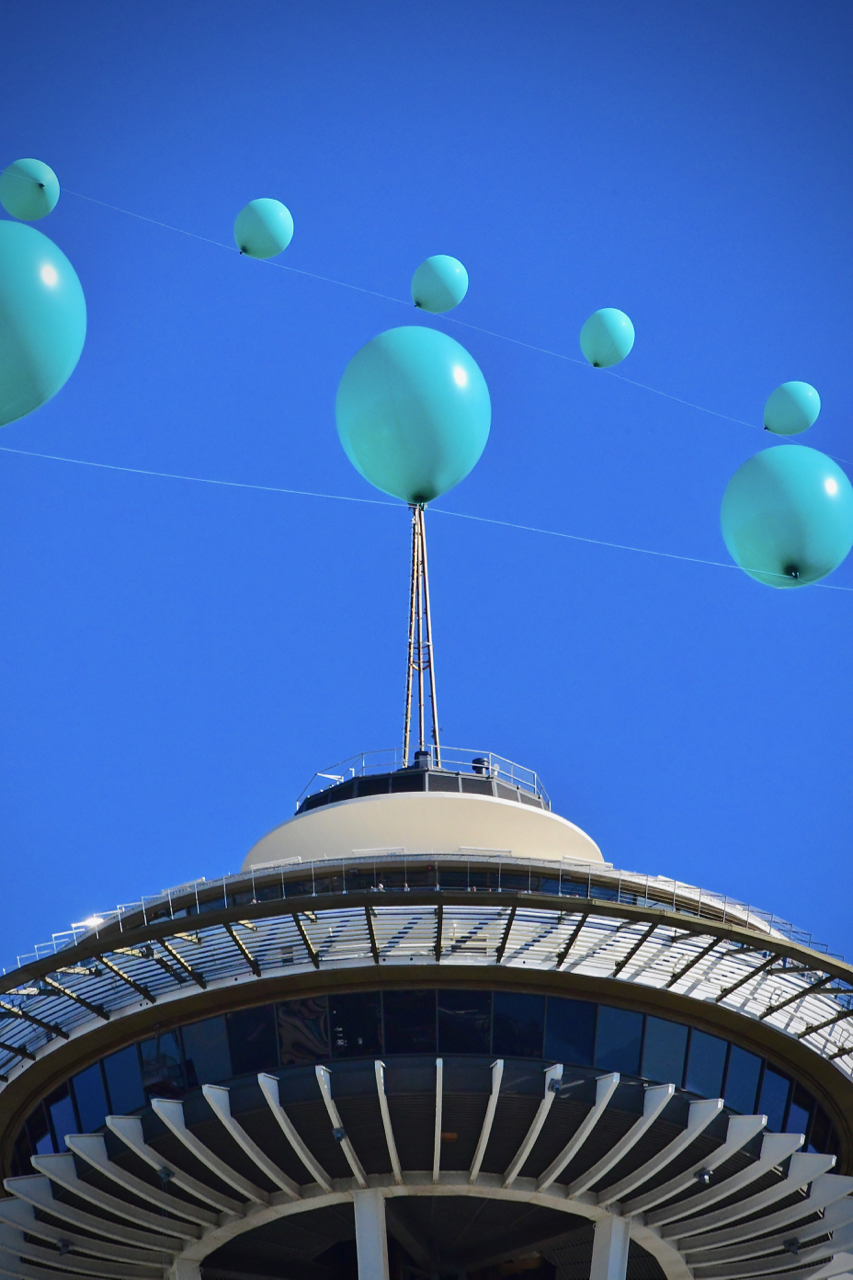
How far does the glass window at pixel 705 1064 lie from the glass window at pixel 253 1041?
359 inches

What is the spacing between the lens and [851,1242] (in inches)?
1185

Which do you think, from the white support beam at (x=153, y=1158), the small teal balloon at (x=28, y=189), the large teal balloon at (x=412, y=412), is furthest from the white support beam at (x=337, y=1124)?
the small teal balloon at (x=28, y=189)

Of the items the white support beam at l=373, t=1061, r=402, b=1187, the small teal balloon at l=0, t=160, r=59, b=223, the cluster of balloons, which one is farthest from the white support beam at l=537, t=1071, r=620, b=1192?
the small teal balloon at l=0, t=160, r=59, b=223

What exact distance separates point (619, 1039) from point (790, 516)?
14138 millimetres

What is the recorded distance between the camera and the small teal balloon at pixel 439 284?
23672mm

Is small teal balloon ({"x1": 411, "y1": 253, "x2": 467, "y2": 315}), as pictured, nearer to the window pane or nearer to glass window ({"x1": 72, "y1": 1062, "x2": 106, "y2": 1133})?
the window pane

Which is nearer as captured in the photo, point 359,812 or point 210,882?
point 210,882

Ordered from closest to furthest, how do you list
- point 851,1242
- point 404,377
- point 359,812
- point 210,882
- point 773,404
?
point 404,377, point 773,404, point 851,1242, point 210,882, point 359,812

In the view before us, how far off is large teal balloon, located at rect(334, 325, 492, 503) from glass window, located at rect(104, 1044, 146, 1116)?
15.8 metres

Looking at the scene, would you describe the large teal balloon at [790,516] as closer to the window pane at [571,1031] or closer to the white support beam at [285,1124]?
the window pane at [571,1031]

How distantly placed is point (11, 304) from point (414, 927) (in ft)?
58.1

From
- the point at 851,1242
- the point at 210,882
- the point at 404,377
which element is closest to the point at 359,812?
the point at 210,882

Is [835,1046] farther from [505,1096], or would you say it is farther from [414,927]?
[414,927]

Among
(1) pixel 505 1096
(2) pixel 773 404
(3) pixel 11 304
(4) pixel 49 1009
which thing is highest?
(2) pixel 773 404
